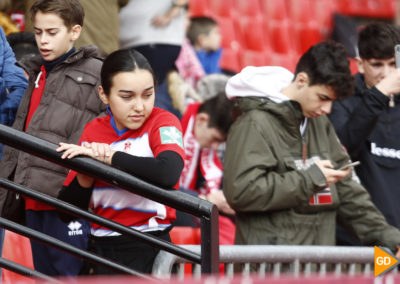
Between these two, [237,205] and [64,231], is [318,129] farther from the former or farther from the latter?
[64,231]

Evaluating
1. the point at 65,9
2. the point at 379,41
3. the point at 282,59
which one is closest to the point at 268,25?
the point at 282,59

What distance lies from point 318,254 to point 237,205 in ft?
1.27

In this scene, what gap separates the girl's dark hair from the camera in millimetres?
2531

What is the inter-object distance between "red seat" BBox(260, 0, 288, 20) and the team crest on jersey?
6.79 metres

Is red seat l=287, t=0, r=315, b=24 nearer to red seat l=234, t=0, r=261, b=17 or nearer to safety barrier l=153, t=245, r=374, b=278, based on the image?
red seat l=234, t=0, r=261, b=17

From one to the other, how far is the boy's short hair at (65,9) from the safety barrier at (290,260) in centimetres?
94

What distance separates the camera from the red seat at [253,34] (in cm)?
873

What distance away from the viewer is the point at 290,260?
3045 mm

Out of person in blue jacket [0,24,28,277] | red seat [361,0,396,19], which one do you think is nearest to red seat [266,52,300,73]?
red seat [361,0,396,19]

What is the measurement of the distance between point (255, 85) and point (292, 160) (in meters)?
0.38

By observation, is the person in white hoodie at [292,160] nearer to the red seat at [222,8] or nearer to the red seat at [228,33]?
the red seat at [228,33]

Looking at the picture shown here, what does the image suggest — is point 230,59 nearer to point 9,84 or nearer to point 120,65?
point 9,84

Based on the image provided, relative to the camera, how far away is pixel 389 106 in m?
3.74

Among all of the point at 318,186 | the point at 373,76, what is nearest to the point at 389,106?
the point at 373,76
